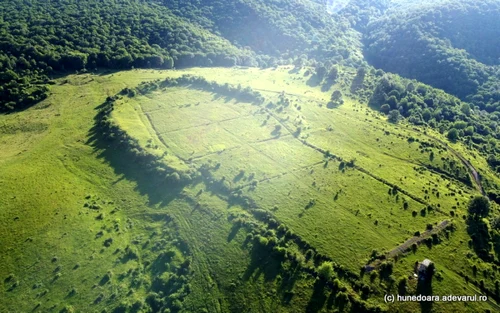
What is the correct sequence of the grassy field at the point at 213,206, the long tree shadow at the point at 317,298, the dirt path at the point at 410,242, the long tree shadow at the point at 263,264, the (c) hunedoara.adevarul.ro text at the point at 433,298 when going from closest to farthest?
the long tree shadow at the point at 317,298 → the (c) hunedoara.adevarul.ro text at the point at 433,298 → the grassy field at the point at 213,206 → the long tree shadow at the point at 263,264 → the dirt path at the point at 410,242

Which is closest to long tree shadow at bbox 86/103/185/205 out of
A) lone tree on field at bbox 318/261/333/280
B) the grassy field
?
the grassy field

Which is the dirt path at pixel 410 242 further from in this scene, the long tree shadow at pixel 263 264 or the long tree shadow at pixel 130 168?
the long tree shadow at pixel 130 168

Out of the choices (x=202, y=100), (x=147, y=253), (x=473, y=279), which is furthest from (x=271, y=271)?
(x=202, y=100)

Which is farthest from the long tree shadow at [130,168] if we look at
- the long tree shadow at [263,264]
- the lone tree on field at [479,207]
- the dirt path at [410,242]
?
the lone tree on field at [479,207]

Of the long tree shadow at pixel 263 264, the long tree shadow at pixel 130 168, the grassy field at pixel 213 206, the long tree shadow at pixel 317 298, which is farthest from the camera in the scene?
the long tree shadow at pixel 130 168

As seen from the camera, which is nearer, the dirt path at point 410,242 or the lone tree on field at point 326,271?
the lone tree on field at point 326,271
